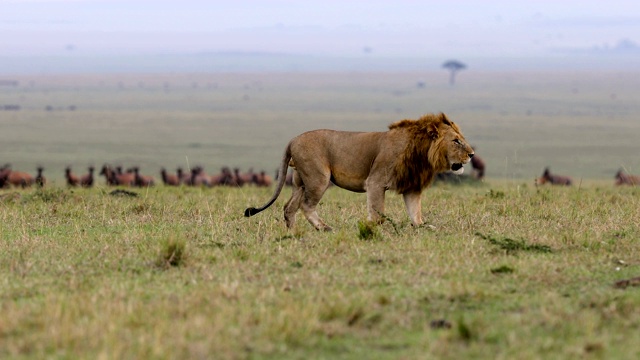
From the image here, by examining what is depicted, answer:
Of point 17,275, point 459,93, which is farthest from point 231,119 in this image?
point 17,275

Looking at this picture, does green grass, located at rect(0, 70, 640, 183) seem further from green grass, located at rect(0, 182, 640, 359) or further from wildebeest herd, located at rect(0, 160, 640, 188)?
green grass, located at rect(0, 182, 640, 359)

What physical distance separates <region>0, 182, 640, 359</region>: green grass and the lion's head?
0.47m

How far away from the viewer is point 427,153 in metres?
10.8

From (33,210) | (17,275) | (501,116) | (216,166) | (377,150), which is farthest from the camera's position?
(501,116)

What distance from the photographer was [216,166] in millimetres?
42500

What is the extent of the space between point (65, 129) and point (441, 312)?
56612mm

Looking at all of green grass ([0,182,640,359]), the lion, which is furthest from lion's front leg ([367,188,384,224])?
green grass ([0,182,640,359])

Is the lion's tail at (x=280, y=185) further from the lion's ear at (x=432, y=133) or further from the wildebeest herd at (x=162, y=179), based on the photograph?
the wildebeest herd at (x=162, y=179)

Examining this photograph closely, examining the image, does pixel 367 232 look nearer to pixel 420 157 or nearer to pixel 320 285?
pixel 420 157

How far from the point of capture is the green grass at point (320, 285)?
244 inches

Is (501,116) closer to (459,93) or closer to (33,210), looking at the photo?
(459,93)

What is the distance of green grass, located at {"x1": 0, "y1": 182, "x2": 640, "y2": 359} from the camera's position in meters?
6.19

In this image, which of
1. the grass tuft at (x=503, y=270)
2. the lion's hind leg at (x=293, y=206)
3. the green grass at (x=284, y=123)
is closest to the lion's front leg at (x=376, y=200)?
the lion's hind leg at (x=293, y=206)

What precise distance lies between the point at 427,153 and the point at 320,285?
11.1 feet
